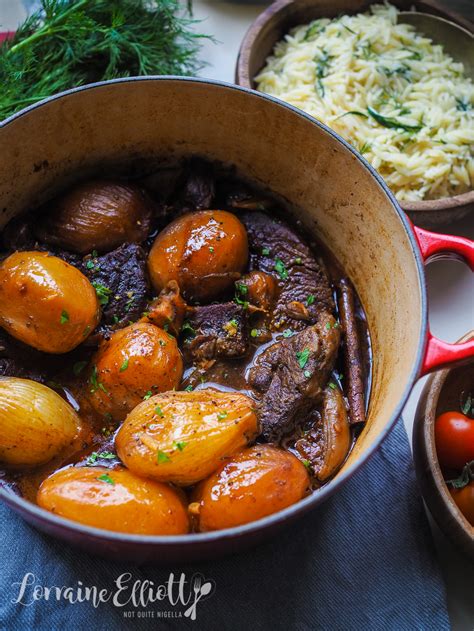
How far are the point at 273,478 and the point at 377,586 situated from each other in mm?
436

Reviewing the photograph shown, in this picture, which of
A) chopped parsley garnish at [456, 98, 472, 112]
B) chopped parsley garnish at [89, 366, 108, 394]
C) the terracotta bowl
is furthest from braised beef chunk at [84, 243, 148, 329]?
chopped parsley garnish at [456, 98, 472, 112]

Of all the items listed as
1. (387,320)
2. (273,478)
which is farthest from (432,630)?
(387,320)

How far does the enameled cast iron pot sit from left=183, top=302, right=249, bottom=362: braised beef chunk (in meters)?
0.32

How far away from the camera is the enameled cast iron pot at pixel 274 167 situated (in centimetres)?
134

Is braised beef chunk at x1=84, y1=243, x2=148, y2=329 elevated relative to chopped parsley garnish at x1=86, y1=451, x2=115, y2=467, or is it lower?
A: elevated

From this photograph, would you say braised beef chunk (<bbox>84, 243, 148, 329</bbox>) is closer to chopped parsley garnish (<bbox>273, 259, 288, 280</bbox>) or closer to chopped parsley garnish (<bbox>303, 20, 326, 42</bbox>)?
chopped parsley garnish (<bbox>273, 259, 288, 280</bbox>)

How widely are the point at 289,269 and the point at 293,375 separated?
1.03ft

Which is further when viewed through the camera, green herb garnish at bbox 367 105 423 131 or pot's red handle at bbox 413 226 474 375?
green herb garnish at bbox 367 105 423 131

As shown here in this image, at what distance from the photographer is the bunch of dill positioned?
1.93 metres

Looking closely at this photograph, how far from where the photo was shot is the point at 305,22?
231 cm

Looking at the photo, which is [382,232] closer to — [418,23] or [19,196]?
[19,196]

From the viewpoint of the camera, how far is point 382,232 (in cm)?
151

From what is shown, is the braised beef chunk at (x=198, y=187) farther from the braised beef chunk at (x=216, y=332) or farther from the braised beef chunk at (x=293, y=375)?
the braised beef chunk at (x=293, y=375)

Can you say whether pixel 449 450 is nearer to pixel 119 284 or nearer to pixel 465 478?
pixel 465 478
